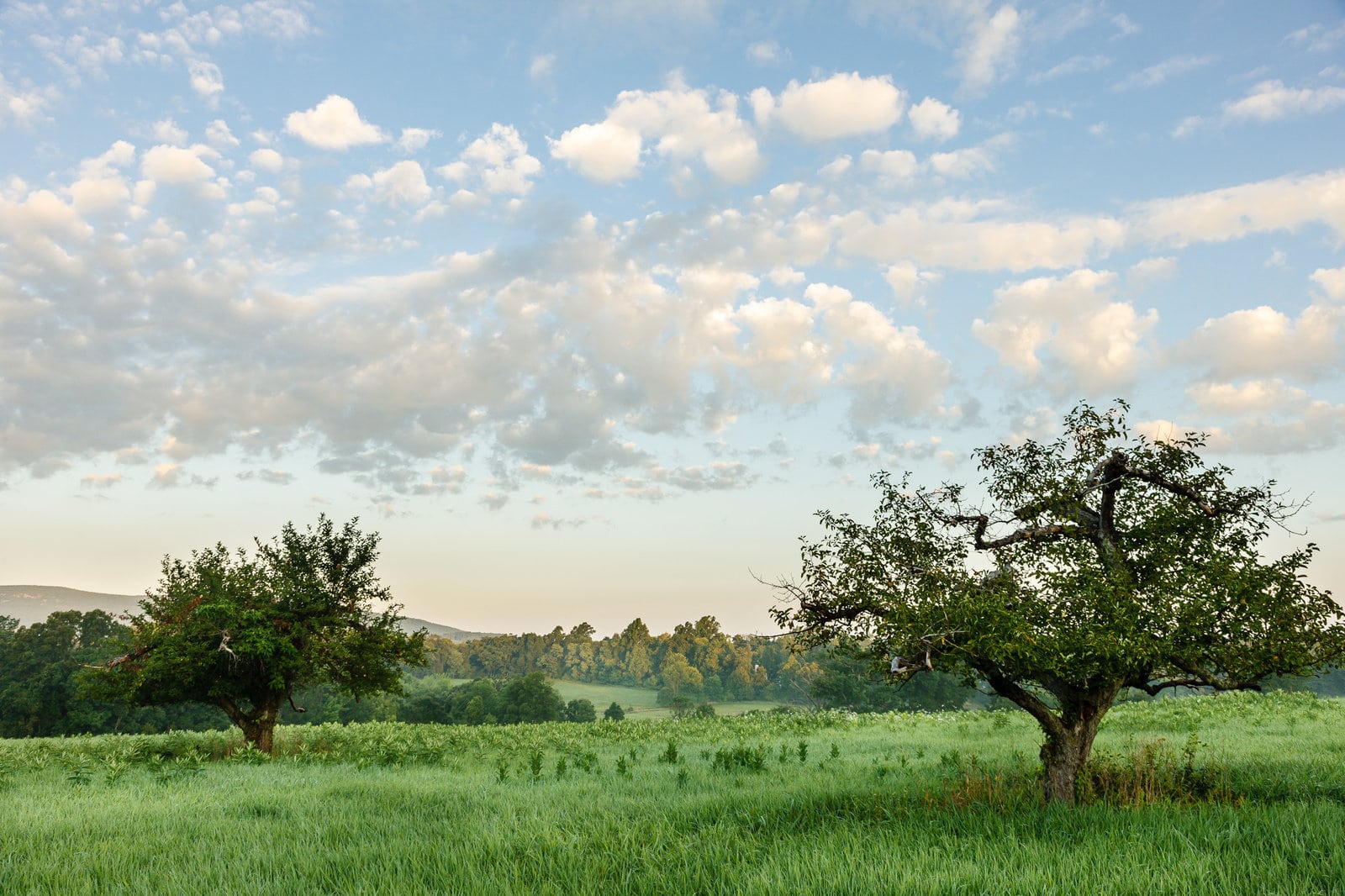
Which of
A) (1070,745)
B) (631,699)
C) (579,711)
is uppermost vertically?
(1070,745)

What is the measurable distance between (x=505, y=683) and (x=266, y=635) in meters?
103

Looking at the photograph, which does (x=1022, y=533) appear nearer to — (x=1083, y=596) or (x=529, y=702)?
(x=1083, y=596)

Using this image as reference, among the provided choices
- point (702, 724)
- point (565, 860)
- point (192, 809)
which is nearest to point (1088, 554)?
point (565, 860)

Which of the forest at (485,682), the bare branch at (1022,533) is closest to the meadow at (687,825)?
the forest at (485,682)

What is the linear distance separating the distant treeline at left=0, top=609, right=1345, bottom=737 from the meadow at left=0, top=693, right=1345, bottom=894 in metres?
2.86

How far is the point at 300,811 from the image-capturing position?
13.5 metres

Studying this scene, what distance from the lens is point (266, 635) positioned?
25531 mm

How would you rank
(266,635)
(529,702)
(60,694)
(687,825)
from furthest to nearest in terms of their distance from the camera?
(529,702)
(60,694)
(266,635)
(687,825)

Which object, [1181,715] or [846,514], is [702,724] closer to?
[1181,715]

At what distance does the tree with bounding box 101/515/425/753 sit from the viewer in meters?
26.3

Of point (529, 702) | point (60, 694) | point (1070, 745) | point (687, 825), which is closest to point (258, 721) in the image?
point (687, 825)

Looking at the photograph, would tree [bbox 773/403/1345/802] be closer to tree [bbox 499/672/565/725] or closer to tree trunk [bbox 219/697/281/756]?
tree trunk [bbox 219/697/281/756]

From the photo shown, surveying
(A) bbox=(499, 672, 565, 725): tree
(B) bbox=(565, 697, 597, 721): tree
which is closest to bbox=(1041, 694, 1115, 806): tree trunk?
(A) bbox=(499, 672, 565, 725): tree

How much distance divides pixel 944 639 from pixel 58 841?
1463 centimetres
